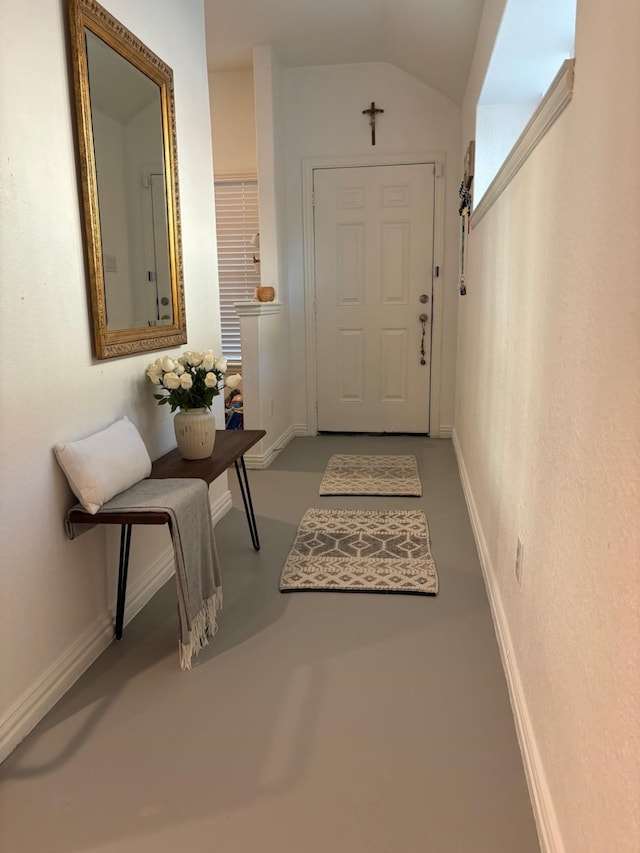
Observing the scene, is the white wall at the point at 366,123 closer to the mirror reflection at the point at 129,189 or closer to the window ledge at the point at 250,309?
the window ledge at the point at 250,309

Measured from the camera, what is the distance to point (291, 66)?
4.71 meters

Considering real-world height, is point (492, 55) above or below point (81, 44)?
above

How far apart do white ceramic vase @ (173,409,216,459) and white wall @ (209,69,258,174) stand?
10.3 feet

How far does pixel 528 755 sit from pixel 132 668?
1.22m

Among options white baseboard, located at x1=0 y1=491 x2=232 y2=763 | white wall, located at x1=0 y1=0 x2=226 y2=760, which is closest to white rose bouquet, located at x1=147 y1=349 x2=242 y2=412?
white wall, located at x1=0 y1=0 x2=226 y2=760

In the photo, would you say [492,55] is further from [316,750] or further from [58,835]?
[58,835]

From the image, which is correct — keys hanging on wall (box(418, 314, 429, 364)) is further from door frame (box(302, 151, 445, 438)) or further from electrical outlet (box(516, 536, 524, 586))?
electrical outlet (box(516, 536, 524, 586))

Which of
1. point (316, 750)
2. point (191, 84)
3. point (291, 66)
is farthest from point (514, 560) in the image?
point (291, 66)

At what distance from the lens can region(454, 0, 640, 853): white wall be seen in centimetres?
92

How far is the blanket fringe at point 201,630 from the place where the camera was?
A: 2.01m

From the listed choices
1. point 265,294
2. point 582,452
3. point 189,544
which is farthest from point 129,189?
point 265,294

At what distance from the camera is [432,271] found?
488 centimetres

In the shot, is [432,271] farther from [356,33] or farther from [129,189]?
[129,189]

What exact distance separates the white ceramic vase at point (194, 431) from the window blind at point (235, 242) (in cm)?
263
